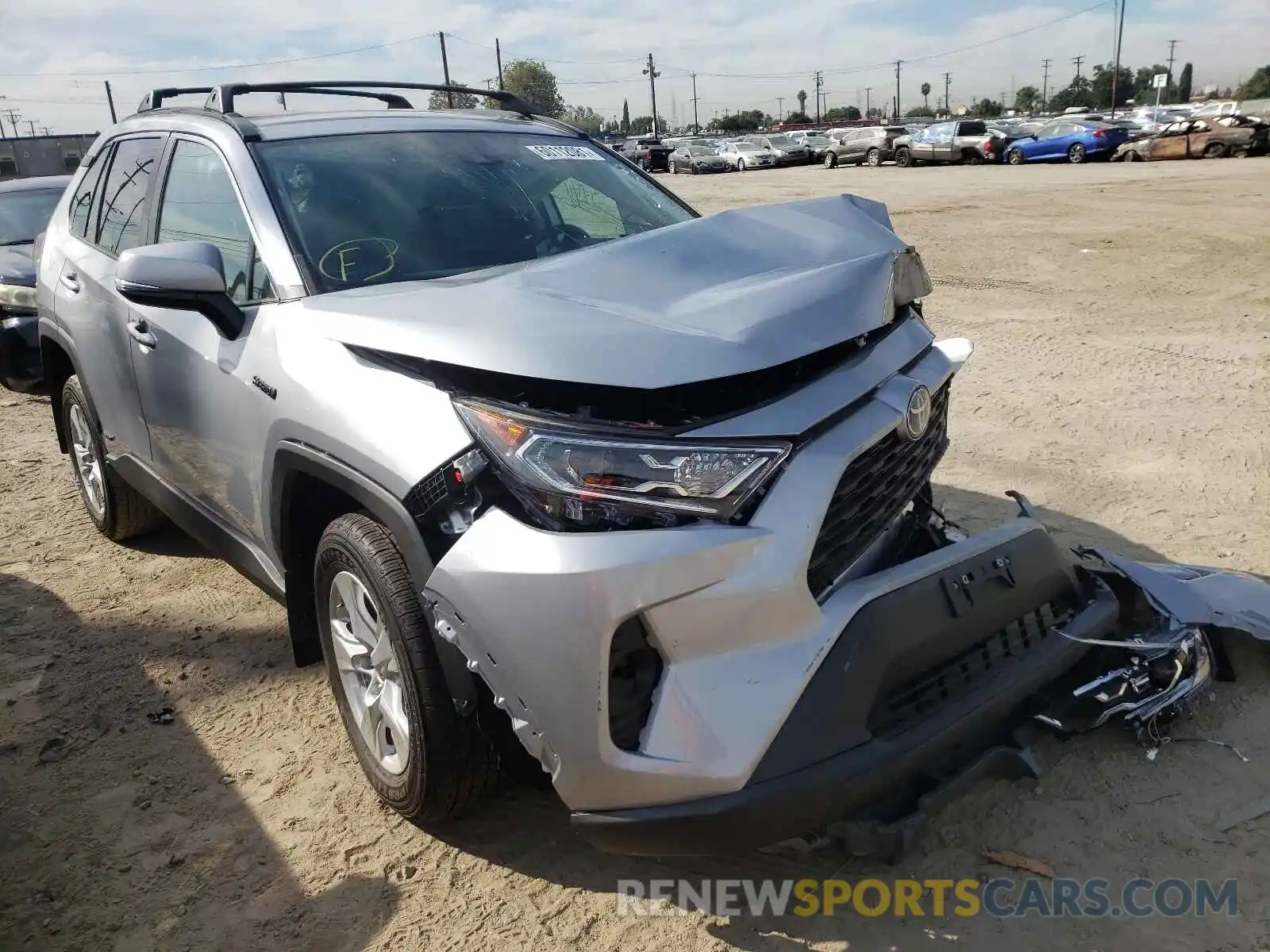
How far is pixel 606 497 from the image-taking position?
194 cm

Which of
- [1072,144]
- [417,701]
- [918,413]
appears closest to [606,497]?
[417,701]

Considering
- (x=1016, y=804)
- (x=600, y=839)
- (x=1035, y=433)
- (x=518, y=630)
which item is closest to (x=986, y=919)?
(x=1016, y=804)

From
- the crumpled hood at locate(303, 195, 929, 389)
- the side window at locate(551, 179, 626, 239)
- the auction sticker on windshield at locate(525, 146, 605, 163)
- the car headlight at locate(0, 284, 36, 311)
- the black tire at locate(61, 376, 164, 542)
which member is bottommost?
the black tire at locate(61, 376, 164, 542)

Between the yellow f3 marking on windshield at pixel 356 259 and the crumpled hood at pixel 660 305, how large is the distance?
0.56 ft

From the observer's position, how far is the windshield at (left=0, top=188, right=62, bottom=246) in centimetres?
873

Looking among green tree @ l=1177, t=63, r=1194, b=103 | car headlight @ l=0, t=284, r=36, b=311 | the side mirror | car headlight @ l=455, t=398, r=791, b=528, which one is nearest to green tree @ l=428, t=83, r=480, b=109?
the side mirror

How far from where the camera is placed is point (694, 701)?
190cm

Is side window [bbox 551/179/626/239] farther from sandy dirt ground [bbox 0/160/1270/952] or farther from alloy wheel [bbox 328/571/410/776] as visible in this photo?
sandy dirt ground [bbox 0/160/1270/952]

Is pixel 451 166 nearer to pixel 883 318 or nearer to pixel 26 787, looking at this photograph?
pixel 883 318

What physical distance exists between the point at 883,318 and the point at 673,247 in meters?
0.56

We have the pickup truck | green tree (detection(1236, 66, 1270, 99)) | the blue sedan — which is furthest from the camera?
green tree (detection(1236, 66, 1270, 99))

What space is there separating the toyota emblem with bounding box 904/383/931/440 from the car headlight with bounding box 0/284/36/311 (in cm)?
754

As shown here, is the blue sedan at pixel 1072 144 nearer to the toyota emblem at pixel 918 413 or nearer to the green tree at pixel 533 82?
the toyota emblem at pixel 918 413

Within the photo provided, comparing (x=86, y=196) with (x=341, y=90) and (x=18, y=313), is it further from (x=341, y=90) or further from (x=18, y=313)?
(x=18, y=313)
